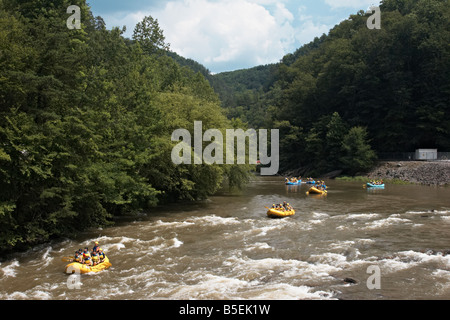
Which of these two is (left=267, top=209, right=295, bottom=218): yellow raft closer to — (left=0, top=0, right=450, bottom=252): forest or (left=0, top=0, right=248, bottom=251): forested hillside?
(left=0, top=0, right=450, bottom=252): forest

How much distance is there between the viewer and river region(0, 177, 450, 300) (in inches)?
567

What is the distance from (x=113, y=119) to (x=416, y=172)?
158 feet

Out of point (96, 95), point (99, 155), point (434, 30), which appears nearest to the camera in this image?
point (99, 155)

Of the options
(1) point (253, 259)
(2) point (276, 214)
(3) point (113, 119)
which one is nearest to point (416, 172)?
(2) point (276, 214)

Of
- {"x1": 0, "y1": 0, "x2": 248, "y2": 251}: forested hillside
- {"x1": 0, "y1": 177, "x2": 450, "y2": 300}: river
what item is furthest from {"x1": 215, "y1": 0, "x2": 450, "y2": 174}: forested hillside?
{"x1": 0, "y1": 0, "x2": 248, "y2": 251}: forested hillside

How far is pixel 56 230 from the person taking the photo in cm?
2066

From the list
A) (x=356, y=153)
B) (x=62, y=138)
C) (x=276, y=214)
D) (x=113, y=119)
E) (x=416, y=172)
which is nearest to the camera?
(x=62, y=138)

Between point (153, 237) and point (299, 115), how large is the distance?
72.9 m

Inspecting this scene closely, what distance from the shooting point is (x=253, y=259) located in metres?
18.4

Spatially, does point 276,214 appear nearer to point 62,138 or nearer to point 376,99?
point 62,138

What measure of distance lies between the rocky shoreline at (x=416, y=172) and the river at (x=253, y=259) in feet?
88.5
